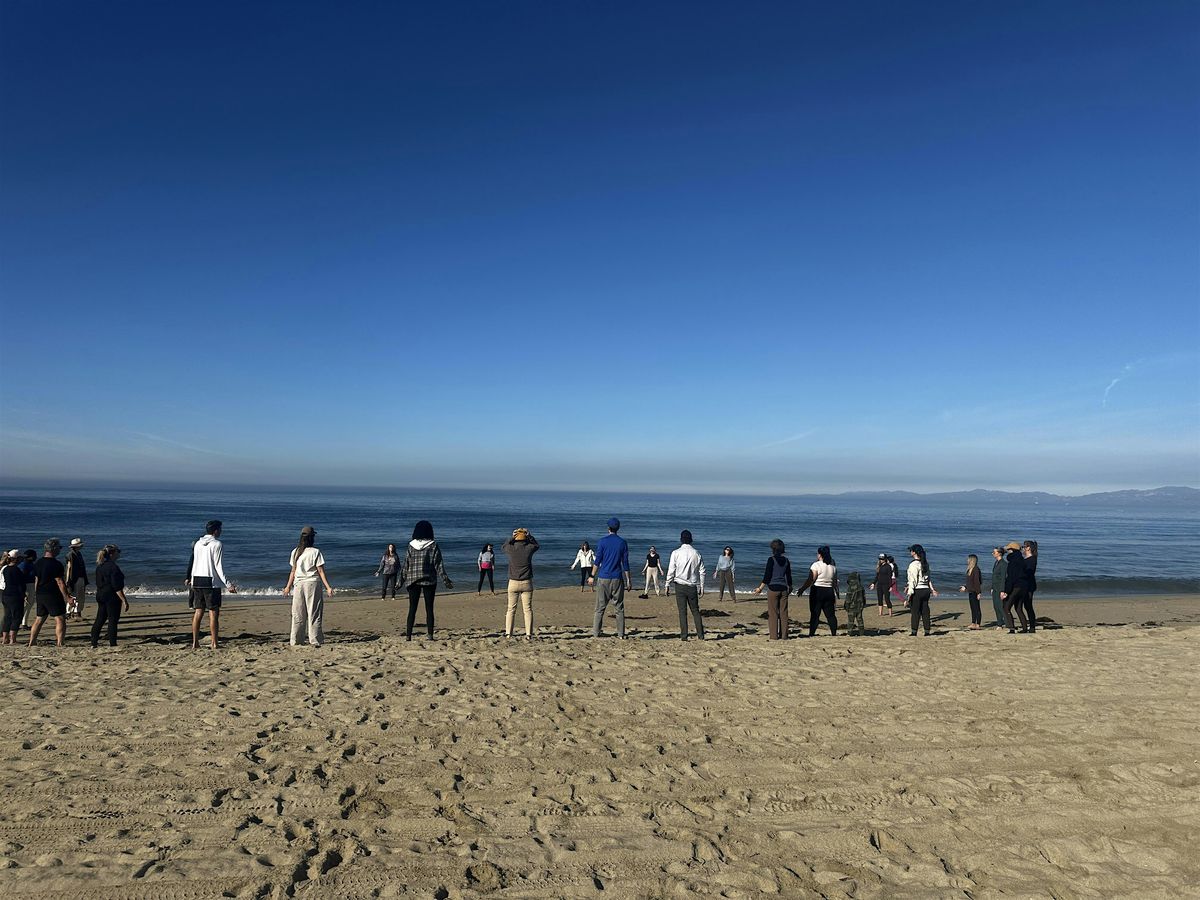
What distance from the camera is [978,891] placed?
3463 millimetres

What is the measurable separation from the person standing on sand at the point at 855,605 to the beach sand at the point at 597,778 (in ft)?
12.9

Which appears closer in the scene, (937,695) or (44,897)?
(44,897)

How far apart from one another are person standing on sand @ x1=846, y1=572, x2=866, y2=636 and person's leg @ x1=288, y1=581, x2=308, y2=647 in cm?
959

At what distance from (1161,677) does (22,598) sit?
665 inches

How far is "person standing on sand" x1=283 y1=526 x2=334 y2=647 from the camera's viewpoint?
31.0ft

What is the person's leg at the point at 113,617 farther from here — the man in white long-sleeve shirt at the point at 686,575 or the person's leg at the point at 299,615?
the man in white long-sleeve shirt at the point at 686,575

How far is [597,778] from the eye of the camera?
4.78 meters

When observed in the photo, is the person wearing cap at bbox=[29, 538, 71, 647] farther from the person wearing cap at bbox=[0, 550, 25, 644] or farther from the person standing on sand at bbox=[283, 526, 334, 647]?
the person standing on sand at bbox=[283, 526, 334, 647]

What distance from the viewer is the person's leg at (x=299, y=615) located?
977cm

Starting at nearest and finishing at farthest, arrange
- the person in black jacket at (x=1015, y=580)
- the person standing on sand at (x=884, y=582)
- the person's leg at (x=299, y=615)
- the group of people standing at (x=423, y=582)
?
the group of people standing at (x=423, y=582) < the person's leg at (x=299, y=615) < the person in black jacket at (x=1015, y=580) < the person standing on sand at (x=884, y=582)

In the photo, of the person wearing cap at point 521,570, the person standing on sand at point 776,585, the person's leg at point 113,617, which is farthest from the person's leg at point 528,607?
the person's leg at point 113,617

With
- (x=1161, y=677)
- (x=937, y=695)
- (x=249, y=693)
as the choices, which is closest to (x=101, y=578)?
(x=249, y=693)

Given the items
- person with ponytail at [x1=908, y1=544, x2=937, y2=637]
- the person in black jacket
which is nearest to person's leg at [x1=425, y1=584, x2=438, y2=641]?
person with ponytail at [x1=908, y1=544, x2=937, y2=637]

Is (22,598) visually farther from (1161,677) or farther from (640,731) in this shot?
(1161,677)
